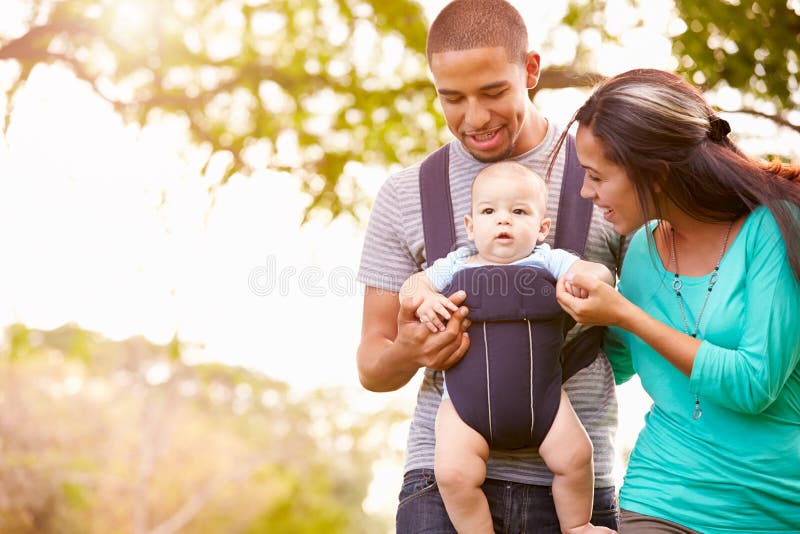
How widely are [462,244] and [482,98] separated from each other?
392 mm

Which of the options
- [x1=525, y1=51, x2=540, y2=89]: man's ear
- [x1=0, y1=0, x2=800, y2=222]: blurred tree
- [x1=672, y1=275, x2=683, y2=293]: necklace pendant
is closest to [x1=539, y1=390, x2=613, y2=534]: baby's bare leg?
[x1=672, y1=275, x2=683, y2=293]: necklace pendant

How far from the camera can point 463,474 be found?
2354mm

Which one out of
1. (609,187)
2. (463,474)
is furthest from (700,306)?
(463,474)

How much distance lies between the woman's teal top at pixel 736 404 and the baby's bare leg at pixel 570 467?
0.11 metres

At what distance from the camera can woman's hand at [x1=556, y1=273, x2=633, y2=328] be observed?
2.17 metres

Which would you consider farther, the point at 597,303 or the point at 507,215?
the point at 507,215

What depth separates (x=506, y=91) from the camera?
2594 mm

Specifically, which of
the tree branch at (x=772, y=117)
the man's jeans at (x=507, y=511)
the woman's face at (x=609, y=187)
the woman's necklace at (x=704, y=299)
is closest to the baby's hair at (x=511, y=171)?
the woman's face at (x=609, y=187)

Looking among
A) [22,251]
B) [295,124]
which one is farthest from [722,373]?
[22,251]

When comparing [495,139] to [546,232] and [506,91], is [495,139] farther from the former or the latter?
[546,232]

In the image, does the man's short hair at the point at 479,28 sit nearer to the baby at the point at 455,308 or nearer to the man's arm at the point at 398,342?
the baby at the point at 455,308

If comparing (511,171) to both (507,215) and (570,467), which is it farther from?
(570,467)

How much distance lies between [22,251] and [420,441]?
27.4ft

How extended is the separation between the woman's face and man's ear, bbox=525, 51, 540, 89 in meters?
0.49
